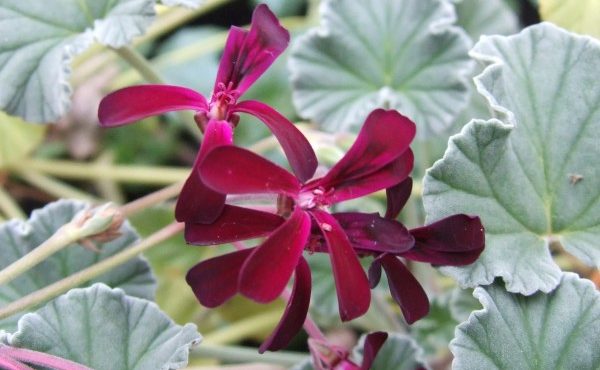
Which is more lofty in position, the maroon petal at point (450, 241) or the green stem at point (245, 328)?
the maroon petal at point (450, 241)

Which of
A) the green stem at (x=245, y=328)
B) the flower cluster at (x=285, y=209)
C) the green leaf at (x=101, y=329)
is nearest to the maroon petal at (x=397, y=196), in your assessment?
the flower cluster at (x=285, y=209)

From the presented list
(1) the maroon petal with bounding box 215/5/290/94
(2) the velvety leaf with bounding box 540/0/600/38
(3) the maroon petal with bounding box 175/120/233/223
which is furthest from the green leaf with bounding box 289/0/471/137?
(3) the maroon petal with bounding box 175/120/233/223

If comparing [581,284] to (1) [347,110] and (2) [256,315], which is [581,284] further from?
(2) [256,315]

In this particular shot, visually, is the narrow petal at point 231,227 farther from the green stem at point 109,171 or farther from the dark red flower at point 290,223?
the green stem at point 109,171

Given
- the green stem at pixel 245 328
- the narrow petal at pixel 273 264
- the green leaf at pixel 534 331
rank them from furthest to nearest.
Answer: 1. the green stem at pixel 245 328
2. the green leaf at pixel 534 331
3. the narrow petal at pixel 273 264

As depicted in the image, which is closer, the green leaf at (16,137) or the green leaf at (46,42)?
the green leaf at (46,42)

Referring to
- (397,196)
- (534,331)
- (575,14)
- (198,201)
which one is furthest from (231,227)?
(575,14)
